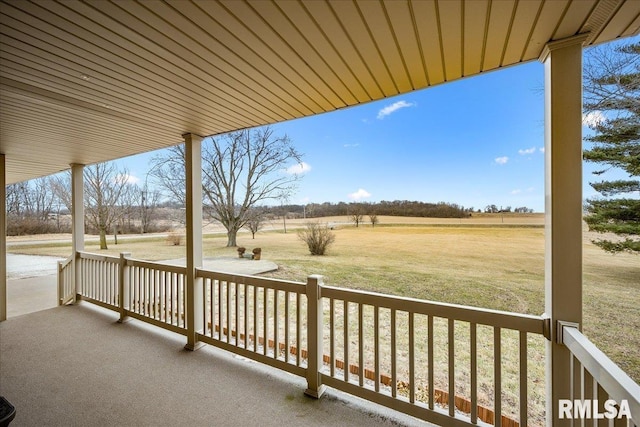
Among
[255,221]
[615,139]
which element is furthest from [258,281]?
[255,221]

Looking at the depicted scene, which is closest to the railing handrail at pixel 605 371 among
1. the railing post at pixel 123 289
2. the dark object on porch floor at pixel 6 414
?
the dark object on porch floor at pixel 6 414

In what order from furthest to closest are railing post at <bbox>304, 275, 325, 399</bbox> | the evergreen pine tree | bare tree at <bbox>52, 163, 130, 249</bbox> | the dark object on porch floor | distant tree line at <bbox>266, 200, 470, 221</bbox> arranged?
bare tree at <bbox>52, 163, 130, 249</bbox> → distant tree line at <bbox>266, 200, 470, 221</bbox> → the evergreen pine tree → railing post at <bbox>304, 275, 325, 399</bbox> → the dark object on porch floor

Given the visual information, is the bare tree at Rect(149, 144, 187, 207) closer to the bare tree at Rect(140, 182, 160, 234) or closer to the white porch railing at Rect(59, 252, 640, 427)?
the bare tree at Rect(140, 182, 160, 234)

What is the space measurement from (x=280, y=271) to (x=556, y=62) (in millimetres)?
5547

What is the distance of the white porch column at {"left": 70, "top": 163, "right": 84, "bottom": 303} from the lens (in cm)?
468

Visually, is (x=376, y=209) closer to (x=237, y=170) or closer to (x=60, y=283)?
(x=237, y=170)

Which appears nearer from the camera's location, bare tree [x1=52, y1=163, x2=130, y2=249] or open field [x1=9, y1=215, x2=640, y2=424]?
open field [x1=9, y1=215, x2=640, y2=424]

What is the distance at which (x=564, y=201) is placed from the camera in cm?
148

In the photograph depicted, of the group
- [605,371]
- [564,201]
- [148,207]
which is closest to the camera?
[605,371]

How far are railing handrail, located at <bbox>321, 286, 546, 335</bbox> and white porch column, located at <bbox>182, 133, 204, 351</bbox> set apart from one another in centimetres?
169

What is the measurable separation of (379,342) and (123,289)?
3.70 m

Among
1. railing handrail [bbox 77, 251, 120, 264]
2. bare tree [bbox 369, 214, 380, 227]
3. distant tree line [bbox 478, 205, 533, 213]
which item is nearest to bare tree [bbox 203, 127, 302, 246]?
bare tree [bbox 369, 214, 380, 227]

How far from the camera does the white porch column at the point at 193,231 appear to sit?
314 cm

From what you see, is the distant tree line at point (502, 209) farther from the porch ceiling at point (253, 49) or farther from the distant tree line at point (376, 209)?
the porch ceiling at point (253, 49)
